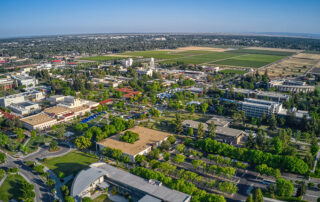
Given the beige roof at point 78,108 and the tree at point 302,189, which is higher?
the beige roof at point 78,108

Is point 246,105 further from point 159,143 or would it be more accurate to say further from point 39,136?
point 39,136

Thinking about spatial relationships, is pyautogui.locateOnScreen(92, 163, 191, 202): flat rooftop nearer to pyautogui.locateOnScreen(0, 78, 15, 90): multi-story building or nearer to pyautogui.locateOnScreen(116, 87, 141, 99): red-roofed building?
pyautogui.locateOnScreen(116, 87, 141, 99): red-roofed building

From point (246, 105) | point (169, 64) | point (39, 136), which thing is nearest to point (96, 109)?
point (39, 136)

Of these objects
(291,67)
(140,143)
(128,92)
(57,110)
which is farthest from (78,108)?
(291,67)

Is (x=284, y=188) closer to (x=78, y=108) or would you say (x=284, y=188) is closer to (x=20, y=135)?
(x=20, y=135)

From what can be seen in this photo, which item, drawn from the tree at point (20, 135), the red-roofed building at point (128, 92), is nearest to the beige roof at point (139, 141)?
the tree at point (20, 135)

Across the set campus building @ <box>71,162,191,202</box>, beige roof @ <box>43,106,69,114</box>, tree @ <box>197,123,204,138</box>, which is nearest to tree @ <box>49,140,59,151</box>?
campus building @ <box>71,162,191,202</box>

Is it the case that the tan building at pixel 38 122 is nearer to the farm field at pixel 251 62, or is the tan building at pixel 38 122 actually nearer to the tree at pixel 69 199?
the tree at pixel 69 199
